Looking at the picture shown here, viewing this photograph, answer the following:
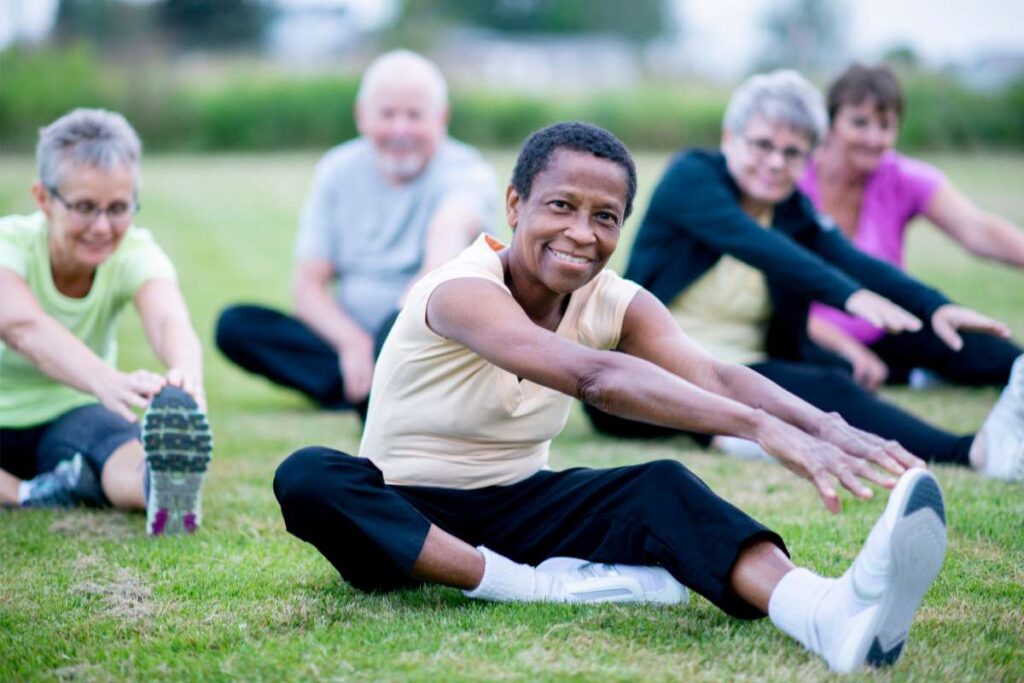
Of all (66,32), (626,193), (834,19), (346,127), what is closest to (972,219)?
(626,193)

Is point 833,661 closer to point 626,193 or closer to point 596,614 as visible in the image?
point 596,614

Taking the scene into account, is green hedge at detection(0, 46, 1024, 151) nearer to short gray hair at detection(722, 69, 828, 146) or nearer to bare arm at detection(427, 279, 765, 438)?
short gray hair at detection(722, 69, 828, 146)

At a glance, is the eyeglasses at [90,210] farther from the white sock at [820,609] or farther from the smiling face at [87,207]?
the white sock at [820,609]

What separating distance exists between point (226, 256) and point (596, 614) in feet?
32.8

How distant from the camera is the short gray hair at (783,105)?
204 inches

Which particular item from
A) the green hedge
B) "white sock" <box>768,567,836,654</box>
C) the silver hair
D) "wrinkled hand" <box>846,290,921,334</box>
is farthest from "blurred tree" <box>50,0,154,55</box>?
"white sock" <box>768,567,836,654</box>

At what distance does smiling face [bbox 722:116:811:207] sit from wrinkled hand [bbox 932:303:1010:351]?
82 cm

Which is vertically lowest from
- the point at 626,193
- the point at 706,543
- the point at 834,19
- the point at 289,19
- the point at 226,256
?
the point at 226,256

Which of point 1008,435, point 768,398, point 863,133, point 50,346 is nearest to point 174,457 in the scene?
point 50,346

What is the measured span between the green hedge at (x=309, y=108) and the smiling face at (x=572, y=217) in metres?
20.2

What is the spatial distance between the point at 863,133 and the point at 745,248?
1.46 meters

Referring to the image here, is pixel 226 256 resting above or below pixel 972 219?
below

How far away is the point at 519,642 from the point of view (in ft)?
9.41

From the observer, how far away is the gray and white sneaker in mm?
3840
